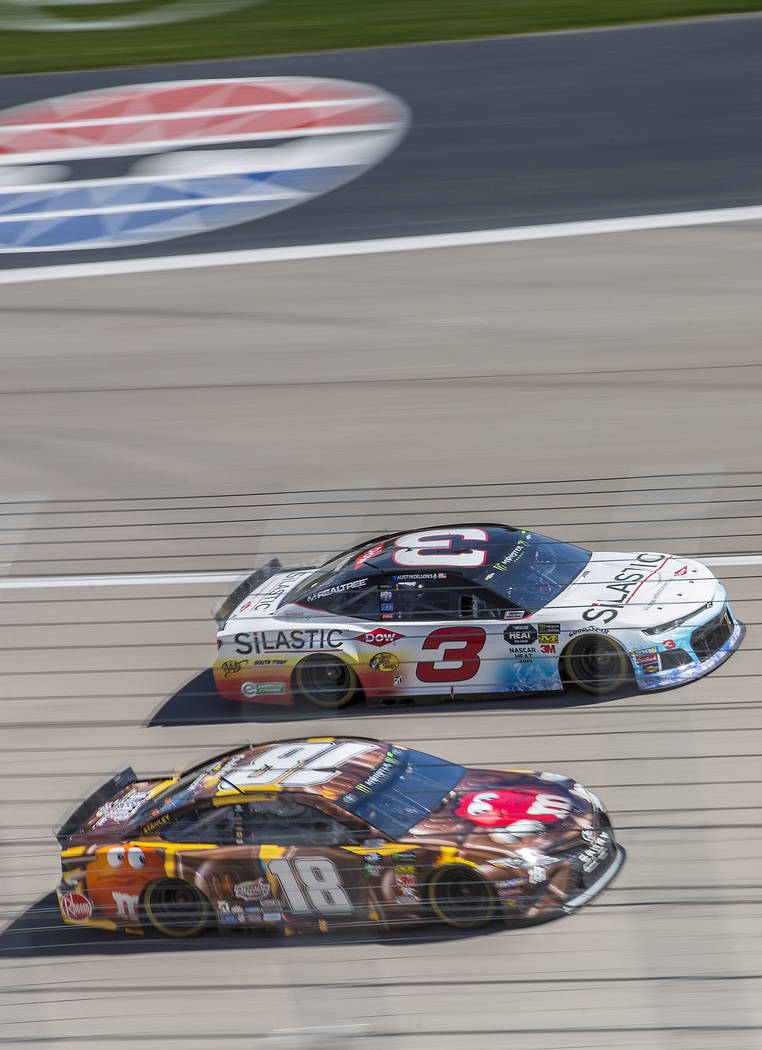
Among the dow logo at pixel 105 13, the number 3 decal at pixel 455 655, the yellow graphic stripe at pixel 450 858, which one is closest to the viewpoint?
the yellow graphic stripe at pixel 450 858

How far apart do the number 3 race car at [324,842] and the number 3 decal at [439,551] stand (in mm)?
974

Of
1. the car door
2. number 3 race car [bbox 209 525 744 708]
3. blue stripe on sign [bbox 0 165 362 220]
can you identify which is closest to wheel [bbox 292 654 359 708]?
number 3 race car [bbox 209 525 744 708]

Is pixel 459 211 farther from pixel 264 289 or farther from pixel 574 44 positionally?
pixel 574 44

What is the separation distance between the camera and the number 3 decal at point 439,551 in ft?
13.6

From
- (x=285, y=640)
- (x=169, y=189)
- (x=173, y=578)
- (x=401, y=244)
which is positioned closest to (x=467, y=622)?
(x=285, y=640)

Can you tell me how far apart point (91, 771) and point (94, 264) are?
4.76 m

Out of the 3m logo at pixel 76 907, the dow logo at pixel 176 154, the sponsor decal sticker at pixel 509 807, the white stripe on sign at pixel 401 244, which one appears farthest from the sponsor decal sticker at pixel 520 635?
the dow logo at pixel 176 154

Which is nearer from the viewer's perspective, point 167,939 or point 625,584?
point 167,939

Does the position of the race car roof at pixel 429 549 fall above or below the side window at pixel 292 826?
above

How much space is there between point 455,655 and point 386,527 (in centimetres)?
73

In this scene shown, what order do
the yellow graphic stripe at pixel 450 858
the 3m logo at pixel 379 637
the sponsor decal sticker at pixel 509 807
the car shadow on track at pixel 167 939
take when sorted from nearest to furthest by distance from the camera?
the car shadow on track at pixel 167 939
the yellow graphic stripe at pixel 450 858
the sponsor decal sticker at pixel 509 807
the 3m logo at pixel 379 637

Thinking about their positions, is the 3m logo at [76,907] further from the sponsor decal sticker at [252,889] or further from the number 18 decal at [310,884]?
the number 18 decal at [310,884]

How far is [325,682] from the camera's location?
13.1ft

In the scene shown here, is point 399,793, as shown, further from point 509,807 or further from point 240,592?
point 240,592
